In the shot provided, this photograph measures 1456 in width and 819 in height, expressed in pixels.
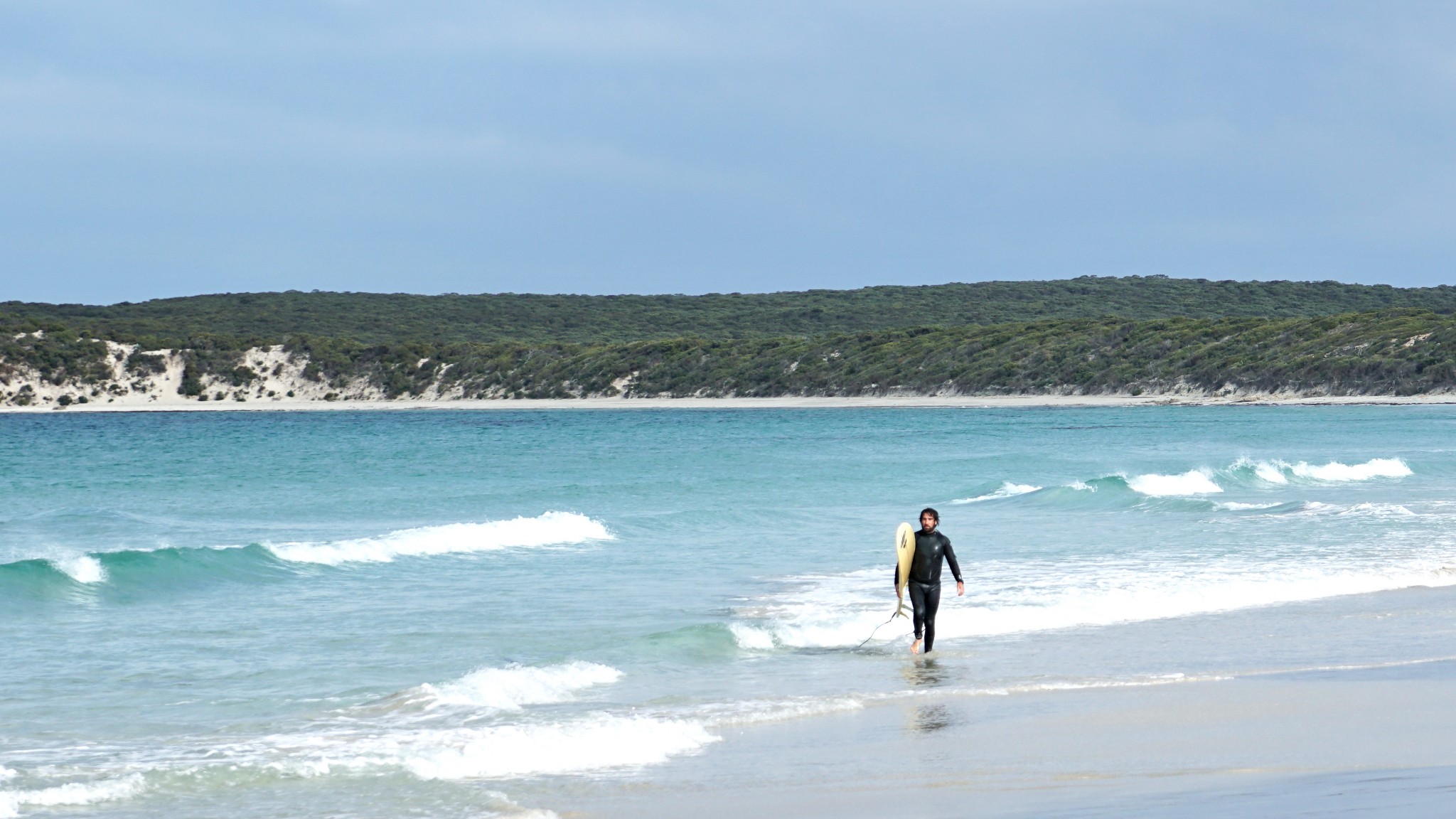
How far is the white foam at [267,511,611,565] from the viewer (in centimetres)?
1761

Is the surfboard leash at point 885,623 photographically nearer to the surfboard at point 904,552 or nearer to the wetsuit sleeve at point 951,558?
the surfboard at point 904,552

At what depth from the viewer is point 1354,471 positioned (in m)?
30.4

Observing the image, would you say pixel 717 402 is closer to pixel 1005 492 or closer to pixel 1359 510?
pixel 1005 492

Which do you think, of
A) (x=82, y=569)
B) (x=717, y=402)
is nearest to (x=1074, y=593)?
(x=82, y=569)

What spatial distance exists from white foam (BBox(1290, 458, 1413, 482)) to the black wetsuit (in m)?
21.0

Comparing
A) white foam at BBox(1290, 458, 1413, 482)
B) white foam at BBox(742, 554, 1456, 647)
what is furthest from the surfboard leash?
white foam at BBox(1290, 458, 1413, 482)

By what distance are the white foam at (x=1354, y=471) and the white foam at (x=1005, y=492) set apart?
650cm

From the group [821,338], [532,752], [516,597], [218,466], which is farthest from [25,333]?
[532,752]

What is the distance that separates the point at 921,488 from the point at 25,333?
77.9m

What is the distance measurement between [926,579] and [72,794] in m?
6.34

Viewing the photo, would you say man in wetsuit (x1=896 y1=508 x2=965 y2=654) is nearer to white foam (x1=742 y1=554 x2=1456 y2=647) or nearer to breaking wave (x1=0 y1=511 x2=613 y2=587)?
white foam (x1=742 y1=554 x2=1456 y2=647)

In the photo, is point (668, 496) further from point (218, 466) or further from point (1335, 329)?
point (1335, 329)

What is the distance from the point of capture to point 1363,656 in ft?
34.6

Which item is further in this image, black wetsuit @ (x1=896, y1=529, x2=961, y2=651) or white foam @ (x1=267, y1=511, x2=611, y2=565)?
white foam @ (x1=267, y1=511, x2=611, y2=565)
